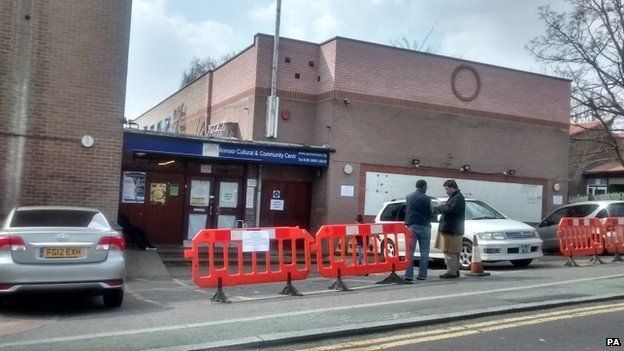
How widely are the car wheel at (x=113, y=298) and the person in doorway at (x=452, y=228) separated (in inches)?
220

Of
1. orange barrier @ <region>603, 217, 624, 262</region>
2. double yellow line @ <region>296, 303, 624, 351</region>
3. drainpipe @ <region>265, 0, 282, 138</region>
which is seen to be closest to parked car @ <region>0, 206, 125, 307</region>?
double yellow line @ <region>296, 303, 624, 351</region>

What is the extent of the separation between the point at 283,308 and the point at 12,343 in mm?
3323

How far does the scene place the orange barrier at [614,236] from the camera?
46.8 ft

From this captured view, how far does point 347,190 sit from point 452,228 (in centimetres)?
696

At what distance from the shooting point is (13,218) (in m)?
8.77

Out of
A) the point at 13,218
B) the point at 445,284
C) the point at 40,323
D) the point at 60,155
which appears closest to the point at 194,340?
the point at 40,323

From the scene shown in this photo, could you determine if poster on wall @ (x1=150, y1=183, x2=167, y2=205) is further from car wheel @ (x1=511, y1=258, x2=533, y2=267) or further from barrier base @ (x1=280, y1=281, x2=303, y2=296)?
car wheel @ (x1=511, y1=258, x2=533, y2=267)

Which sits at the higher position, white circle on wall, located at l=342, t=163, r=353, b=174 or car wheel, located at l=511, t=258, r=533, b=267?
white circle on wall, located at l=342, t=163, r=353, b=174

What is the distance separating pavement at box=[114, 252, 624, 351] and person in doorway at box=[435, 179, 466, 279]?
35 centimetres

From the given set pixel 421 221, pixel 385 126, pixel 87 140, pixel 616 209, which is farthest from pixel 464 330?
pixel 385 126

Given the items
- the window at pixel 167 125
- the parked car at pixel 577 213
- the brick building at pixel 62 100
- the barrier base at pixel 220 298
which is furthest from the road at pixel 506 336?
the window at pixel 167 125

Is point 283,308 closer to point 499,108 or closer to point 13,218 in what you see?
point 13,218

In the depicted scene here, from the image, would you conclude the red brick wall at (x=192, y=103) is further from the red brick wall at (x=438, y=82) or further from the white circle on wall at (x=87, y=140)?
the white circle on wall at (x=87, y=140)

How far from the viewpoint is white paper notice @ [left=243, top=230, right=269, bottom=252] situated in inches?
373
